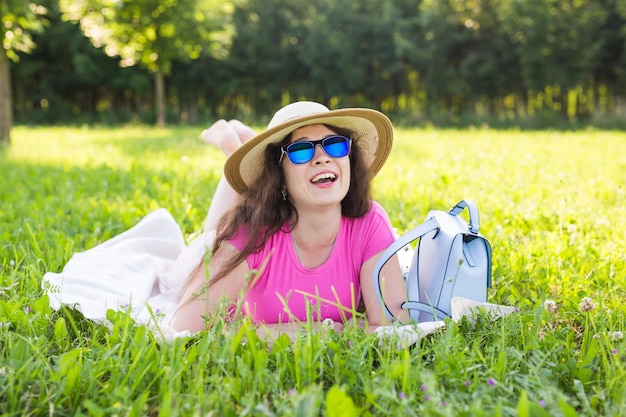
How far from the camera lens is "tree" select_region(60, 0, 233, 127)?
18.3 m

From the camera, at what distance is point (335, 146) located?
278 cm

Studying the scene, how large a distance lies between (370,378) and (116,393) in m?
0.83

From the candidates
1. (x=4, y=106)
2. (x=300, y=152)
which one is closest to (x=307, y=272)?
(x=300, y=152)

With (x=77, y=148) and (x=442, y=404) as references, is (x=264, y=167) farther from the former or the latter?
(x=77, y=148)

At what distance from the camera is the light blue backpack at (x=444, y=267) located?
2.77 metres

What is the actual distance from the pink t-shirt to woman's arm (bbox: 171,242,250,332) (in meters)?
0.07

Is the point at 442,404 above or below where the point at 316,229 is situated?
below

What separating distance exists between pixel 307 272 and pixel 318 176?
477 mm

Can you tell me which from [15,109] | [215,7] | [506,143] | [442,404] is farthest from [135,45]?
[442,404]

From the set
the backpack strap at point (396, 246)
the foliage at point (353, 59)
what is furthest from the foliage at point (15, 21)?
the backpack strap at point (396, 246)

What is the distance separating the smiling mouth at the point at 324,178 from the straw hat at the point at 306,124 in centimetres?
24

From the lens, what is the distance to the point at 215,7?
19422 millimetres

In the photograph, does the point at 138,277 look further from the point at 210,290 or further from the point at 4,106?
the point at 4,106

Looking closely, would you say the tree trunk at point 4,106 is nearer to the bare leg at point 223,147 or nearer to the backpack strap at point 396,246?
the bare leg at point 223,147
